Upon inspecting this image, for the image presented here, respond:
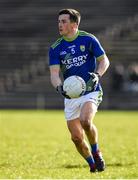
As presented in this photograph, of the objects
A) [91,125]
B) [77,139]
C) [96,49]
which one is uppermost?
[96,49]

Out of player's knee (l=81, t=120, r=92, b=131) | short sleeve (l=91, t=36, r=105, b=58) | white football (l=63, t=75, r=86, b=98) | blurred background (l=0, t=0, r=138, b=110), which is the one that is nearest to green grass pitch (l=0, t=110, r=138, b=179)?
player's knee (l=81, t=120, r=92, b=131)

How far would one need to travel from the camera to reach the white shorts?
857cm

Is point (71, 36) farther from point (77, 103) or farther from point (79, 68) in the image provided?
point (77, 103)

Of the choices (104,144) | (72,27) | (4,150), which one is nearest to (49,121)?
(104,144)

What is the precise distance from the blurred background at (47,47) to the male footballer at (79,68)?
24.0 meters

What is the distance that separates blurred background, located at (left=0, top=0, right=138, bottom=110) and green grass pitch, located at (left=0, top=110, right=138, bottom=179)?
9671 millimetres

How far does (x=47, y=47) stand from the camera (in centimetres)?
3734

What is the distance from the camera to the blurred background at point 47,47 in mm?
33438

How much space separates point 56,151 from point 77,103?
179 inches

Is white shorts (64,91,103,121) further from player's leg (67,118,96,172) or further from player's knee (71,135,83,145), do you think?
player's knee (71,135,83,145)

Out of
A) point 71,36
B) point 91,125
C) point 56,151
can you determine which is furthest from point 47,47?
point 91,125

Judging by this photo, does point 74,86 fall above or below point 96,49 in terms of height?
below

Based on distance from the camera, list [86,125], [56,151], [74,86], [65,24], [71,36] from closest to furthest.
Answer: [74,86], [86,125], [65,24], [71,36], [56,151]

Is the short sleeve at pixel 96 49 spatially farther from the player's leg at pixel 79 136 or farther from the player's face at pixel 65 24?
the player's leg at pixel 79 136
